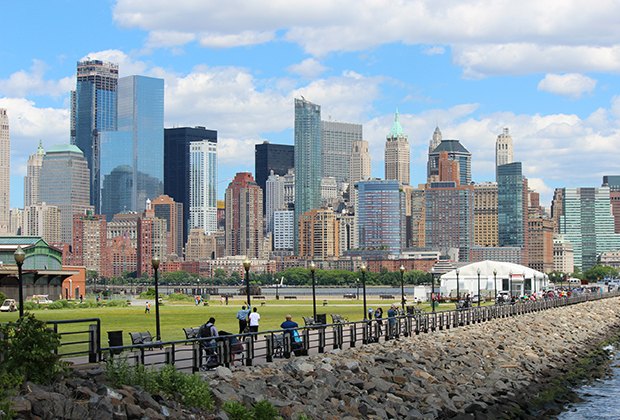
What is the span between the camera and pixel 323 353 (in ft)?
125

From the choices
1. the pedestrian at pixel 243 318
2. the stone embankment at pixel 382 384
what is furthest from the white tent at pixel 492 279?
the pedestrian at pixel 243 318

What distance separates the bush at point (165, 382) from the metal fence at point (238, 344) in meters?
0.67

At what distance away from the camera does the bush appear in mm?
25016

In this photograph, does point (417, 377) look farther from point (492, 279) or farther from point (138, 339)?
point (492, 279)

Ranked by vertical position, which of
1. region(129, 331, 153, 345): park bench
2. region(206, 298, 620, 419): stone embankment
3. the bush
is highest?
region(129, 331, 153, 345): park bench

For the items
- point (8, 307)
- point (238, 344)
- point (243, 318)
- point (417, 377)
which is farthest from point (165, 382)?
point (8, 307)

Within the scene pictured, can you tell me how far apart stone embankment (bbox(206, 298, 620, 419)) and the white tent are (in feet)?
187

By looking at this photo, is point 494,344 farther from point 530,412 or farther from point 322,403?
point 322,403

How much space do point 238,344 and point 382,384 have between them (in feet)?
18.8

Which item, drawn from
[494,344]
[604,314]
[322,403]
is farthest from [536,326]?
[322,403]

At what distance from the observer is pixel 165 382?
83.9 ft

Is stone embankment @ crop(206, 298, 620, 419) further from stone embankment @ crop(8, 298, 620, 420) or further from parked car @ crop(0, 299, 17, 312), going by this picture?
parked car @ crop(0, 299, 17, 312)

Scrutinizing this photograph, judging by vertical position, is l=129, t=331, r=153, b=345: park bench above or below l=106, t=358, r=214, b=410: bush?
above

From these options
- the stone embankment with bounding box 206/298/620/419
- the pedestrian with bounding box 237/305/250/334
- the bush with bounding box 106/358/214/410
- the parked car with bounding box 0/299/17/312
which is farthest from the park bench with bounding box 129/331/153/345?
the parked car with bounding box 0/299/17/312
